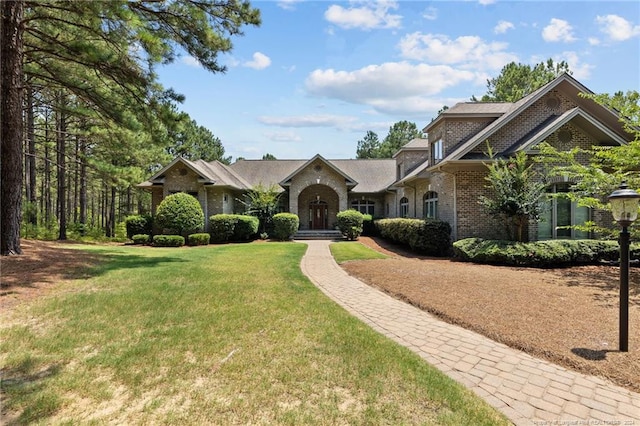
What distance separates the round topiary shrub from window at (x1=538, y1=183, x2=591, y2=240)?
17.0 meters

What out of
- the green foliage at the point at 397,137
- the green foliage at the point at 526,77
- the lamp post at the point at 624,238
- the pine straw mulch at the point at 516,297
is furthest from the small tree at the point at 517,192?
the green foliage at the point at 397,137

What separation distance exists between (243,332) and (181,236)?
15.3 m

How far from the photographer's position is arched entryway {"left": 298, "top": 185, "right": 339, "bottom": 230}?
27109 mm

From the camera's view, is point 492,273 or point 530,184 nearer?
point 492,273

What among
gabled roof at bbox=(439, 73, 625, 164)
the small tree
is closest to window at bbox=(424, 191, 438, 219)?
gabled roof at bbox=(439, 73, 625, 164)

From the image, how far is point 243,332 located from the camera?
4.77m

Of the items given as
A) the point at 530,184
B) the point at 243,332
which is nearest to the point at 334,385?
the point at 243,332

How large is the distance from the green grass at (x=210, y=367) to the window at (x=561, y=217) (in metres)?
11.6

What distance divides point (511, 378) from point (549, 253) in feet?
29.5

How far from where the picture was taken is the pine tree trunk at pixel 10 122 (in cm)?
877

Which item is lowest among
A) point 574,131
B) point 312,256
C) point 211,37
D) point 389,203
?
point 312,256

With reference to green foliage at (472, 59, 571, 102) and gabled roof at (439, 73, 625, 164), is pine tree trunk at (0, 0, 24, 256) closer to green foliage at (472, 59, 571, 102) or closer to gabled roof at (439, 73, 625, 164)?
gabled roof at (439, 73, 625, 164)

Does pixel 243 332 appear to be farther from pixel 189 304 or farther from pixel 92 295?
pixel 92 295

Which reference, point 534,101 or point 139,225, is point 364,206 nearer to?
point 534,101
